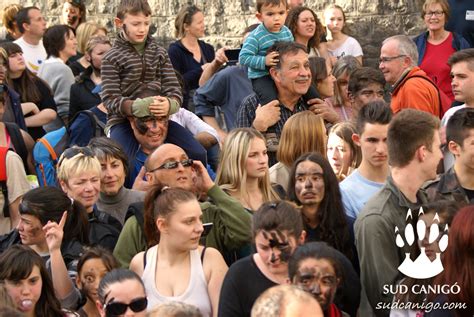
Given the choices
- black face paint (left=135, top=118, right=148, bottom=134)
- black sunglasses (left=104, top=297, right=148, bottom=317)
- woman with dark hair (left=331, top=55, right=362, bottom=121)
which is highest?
woman with dark hair (left=331, top=55, right=362, bottom=121)

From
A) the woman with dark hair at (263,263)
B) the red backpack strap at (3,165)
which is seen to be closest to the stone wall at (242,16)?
the red backpack strap at (3,165)

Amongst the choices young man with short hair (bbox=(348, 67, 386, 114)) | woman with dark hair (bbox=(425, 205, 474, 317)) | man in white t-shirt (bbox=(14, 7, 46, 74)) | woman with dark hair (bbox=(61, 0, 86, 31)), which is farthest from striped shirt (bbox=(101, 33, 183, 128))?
woman with dark hair (bbox=(61, 0, 86, 31))

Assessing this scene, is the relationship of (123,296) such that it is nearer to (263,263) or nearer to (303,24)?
(263,263)

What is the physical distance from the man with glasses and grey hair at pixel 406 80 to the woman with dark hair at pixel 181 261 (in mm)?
2931

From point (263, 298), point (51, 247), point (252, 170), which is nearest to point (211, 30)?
point (252, 170)

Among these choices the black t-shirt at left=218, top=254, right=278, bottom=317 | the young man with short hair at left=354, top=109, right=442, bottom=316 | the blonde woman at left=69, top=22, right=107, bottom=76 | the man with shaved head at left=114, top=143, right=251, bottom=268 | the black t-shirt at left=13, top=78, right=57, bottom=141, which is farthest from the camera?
the blonde woman at left=69, top=22, right=107, bottom=76

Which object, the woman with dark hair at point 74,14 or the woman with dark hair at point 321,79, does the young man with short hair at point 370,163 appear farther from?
the woman with dark hair at point 74,14

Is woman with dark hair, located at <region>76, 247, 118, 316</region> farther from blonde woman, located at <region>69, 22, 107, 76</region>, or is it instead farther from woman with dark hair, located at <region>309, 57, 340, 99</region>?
→ blonde woman, located at <region>69, 22, 107, 76</region>

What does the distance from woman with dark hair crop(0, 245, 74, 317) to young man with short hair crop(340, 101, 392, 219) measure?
203 cm

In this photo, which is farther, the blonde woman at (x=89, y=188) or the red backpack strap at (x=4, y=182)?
the red backpack strap at (x=4, y=182)

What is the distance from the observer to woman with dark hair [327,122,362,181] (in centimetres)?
881

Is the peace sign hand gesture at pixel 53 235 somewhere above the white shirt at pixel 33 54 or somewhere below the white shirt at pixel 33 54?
below

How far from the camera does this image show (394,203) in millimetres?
7039

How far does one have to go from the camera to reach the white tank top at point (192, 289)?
6.88 m
